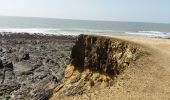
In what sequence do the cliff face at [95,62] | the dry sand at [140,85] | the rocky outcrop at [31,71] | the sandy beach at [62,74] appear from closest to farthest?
the dry sand at [140,85]
the sandy beach at [62,74]
the cliff face at [95,62]
the rocky outcrop at [31,71]

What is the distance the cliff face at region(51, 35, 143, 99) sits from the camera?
755 inches

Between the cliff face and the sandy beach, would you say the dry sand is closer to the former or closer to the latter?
the sandy beach

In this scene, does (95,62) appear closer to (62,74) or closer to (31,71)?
(62,74)

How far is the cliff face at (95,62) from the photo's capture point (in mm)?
19172

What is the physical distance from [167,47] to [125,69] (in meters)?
8.91

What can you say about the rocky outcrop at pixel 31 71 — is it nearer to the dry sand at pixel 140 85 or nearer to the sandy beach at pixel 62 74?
the sandy beach at pixel 62 74

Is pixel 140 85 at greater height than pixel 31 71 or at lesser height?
greater

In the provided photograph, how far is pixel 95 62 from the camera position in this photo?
22125 millimetres

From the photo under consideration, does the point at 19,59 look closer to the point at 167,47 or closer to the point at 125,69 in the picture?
the point at 167,47

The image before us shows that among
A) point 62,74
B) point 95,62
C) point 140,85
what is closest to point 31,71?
point 62,74

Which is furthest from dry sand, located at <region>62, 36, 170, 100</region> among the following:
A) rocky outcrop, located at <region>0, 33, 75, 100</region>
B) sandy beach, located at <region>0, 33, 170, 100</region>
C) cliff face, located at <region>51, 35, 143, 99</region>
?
rocky outcrop, located at <region>0, 33, 75, 100</region>

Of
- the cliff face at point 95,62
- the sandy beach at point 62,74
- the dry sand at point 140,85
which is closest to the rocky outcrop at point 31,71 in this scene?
the sandy beach at point 62,74

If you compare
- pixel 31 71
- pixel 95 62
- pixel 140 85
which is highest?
pixel 95 62

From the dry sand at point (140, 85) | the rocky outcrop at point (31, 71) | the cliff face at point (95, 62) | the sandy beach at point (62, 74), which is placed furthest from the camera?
the rocky outcrop at point (31, 71)
